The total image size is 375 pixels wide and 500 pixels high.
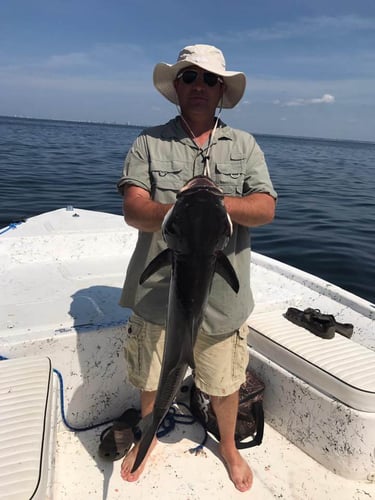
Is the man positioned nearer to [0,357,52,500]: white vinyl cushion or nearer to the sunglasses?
the sunglasses

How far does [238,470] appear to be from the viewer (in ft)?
11.7

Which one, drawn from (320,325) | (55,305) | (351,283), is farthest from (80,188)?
(320,325)

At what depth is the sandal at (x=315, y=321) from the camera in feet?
13.4

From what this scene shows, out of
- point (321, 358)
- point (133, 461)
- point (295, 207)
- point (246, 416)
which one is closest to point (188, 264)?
point (321, 358)

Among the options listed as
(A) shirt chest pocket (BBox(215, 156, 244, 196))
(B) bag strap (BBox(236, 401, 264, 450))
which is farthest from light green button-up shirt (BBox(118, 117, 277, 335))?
(B) bag strap (BBox(236, 401, 264, 450))

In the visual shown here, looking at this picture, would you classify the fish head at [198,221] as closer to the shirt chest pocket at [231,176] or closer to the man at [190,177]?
the man at [190,177]

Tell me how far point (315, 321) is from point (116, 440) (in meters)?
2.21

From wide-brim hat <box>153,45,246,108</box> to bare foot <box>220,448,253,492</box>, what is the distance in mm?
2971

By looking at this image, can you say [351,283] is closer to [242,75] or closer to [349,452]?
[349,452]

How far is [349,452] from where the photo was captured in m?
3.50

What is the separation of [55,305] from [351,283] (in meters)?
6.78

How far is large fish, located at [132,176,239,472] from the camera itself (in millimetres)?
2086

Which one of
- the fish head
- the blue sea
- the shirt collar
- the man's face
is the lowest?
the blue sea

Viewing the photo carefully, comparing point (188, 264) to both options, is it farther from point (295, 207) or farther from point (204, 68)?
point (295, 207)
